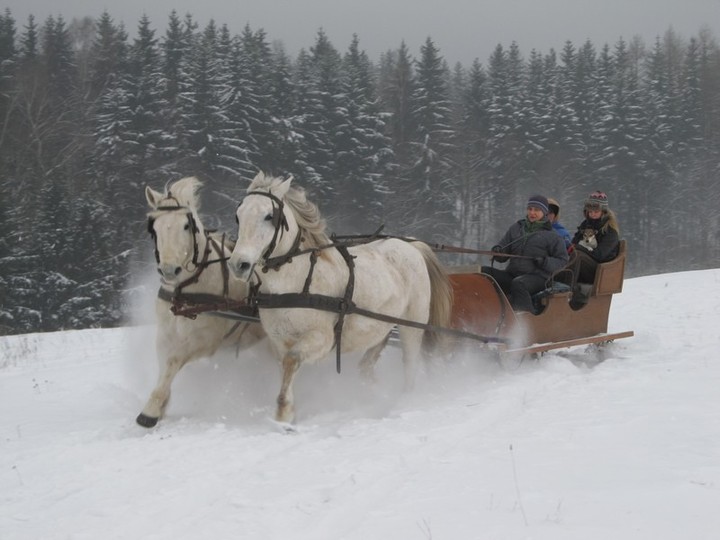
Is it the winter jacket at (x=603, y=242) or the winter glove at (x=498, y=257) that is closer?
the winter glove at (x=498, y=257)

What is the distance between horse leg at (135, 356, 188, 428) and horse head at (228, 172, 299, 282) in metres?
1.06

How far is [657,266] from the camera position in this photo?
38406 mm

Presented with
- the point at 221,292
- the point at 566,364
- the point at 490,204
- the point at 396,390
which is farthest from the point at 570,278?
the point at 490,204

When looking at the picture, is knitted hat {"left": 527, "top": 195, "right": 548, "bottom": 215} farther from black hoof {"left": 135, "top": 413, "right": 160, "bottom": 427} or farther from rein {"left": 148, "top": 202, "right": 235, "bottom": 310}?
black hoof {"left": 135, "top": 413, "right": 160, "bottom": 427}

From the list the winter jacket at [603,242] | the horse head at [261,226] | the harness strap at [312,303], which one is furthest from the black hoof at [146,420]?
the winter jacket at [603,242]

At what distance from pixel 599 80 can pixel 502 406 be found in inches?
1564

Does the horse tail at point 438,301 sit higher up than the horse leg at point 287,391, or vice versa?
the horse tail at point 438,301

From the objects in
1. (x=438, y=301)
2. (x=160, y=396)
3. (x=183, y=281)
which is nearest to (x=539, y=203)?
(x=438, y=301)

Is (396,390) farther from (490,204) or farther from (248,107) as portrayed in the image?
(490,204)

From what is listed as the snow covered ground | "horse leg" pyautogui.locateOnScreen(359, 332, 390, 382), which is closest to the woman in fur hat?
the snow covered ground

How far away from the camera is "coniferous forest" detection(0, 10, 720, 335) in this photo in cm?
2480

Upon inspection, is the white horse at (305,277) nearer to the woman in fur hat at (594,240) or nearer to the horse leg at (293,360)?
the horse leg at (293,360)

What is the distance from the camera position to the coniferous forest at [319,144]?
81.4ft

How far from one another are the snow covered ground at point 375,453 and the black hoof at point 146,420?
5 centimetres
